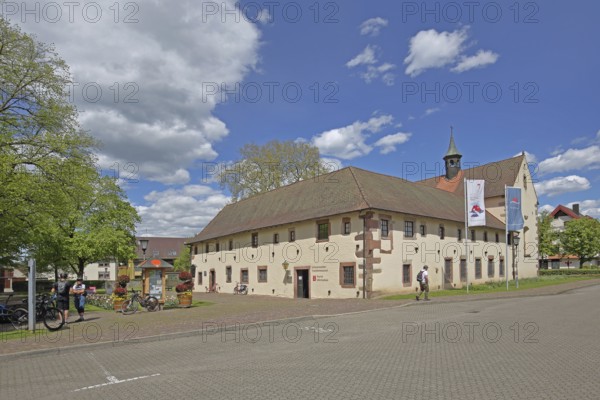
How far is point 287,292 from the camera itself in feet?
105

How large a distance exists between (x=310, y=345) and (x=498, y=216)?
39.5m

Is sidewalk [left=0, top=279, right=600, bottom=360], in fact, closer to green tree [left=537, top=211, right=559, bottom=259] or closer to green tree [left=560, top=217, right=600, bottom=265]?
green tree [left=560, top=217, right=600, bottom=265]

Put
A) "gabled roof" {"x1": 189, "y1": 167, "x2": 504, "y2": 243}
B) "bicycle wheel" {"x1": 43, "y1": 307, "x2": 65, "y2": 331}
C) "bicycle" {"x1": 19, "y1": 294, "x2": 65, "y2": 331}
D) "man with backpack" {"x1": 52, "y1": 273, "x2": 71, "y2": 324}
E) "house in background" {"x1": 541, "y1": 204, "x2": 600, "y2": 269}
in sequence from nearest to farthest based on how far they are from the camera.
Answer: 1. "bicycle wheel" {"x1": 43, "y1": 307, "x2": 65, "y2": 331}
2. "bicycle" {"x1": 19, "y1": 294, "x2": 65, "y2": 331}
3. "man with backpack" {"x1": 52, "y1": 273, "x2": 71, "y2": 324}
4. "gabled roof" {"x1": 189, "y1": 167, "x2": 504, "y2": 243}
5. "house in background" {"x1": 541, "y1": 204, "x2": 600, "y2": 269}

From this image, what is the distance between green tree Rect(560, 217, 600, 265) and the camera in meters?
66.8

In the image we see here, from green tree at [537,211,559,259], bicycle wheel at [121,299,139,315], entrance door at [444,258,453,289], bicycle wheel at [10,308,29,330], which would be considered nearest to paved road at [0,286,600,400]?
bicycle wheel at [10,308,29,330]

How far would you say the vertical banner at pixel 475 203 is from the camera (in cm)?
3011

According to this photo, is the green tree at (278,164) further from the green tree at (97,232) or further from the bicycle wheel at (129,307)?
the bicycle wheel at (129,307)

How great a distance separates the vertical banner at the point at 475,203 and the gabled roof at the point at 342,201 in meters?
2.06

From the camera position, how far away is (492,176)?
50.0 m

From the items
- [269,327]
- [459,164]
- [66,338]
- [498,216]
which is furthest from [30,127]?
[459,164]

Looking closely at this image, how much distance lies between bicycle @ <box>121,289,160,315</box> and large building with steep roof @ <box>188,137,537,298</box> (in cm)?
1127

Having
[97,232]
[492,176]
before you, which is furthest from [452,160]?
[97,232]

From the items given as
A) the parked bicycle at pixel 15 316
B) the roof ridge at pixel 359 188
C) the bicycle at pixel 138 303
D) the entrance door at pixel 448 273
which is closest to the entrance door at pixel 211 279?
the roof ridge at pixel 359 188

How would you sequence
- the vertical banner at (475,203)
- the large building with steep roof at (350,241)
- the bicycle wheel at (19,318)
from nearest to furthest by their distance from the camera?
the bicycle wheel at (19,318), the large building with steep roof at (350,241), the vertical banner at (475,203)
